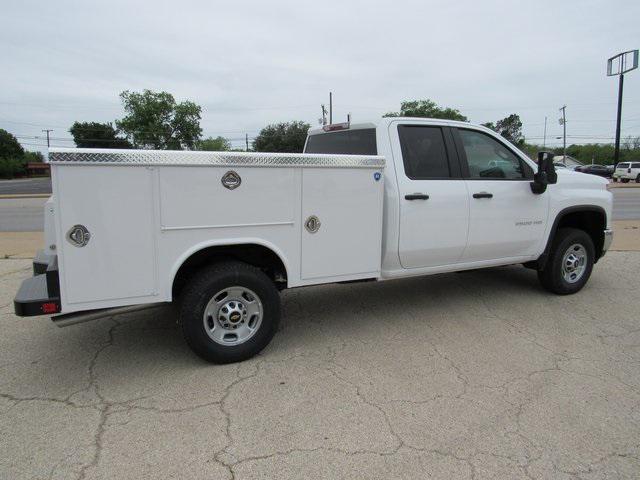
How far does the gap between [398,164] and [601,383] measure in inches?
94.5

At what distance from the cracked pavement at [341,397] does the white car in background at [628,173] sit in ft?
138

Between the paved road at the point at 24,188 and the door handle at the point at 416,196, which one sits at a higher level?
the door handle at the point at 416,196

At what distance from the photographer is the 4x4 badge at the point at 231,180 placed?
3533 mm

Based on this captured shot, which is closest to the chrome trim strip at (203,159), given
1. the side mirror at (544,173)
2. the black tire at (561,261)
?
the side mirror at (544,173)

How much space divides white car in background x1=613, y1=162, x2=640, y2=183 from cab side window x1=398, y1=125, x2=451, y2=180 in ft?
142

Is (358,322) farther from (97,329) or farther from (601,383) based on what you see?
(97,329)

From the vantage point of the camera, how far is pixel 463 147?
4.86 meters

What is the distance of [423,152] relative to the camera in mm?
4637

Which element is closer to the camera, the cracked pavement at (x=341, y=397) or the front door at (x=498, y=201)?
the cracked pavement at (x=341, y=397)

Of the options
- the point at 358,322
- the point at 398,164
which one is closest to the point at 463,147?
the point at 398,164

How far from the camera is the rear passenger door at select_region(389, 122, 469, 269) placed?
4426mm

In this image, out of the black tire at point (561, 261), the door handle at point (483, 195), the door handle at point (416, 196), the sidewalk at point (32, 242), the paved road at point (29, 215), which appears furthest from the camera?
the paved road at point (29, 215)

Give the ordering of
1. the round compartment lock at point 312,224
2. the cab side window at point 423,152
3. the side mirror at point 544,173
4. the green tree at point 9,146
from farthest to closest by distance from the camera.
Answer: the green tree at point 9,146 → the side mirror at point 544,173 → the cab side window at point 423,152 → the round compartment lock at point 312,224

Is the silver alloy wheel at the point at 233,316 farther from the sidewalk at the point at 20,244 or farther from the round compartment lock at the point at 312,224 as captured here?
the sidewalk at the point at 20,244
